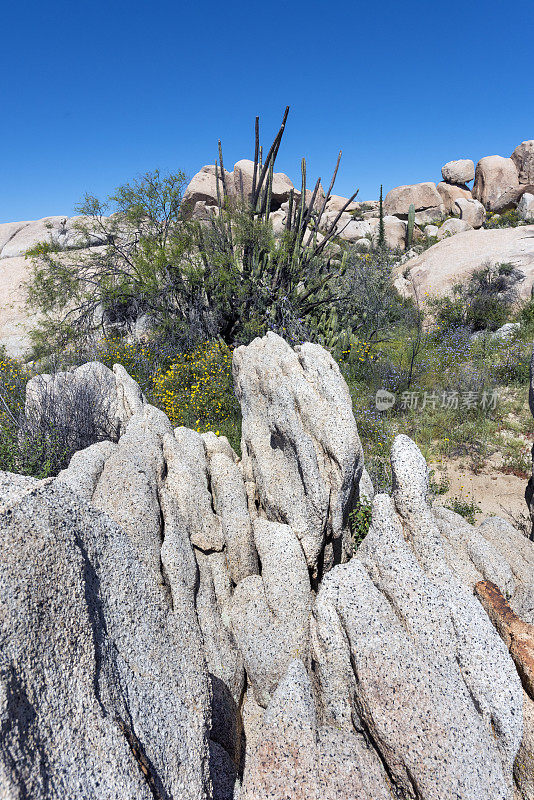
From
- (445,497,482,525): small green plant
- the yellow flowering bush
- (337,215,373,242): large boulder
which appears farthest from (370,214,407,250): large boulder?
(445,497,482,525): small green plant

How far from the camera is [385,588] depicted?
10.1 ft

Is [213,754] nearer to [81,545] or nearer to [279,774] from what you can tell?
[279,774]

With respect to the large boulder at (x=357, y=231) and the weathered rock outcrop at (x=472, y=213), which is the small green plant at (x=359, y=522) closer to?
the large boulder at (x=357, y=231)

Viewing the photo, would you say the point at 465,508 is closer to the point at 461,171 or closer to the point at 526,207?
the point at 526,207

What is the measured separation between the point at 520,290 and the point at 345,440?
480 inches

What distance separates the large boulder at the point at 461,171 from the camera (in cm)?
3675

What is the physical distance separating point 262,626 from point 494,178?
4144 centimetres

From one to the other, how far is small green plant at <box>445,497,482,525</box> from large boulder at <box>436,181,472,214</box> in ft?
120

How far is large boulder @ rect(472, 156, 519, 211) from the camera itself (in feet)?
111

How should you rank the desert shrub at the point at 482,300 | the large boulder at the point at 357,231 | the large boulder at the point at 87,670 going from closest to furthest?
the large boulder at the point at 87,670
the desert shrub at the point at 482,300
the large boulder at the point at 357,231

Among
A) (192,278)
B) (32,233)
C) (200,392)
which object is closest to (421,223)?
(32,233)

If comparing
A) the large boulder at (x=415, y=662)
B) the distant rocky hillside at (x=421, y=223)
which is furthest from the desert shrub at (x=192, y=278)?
the large boulder at (x=415, y=662)

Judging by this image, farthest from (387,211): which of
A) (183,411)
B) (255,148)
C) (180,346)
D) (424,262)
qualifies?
(183,411)

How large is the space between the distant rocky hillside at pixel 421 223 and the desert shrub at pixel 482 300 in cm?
48
